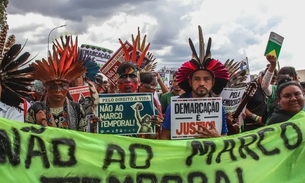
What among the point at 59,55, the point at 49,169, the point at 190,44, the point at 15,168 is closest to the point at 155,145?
the point at 49,169

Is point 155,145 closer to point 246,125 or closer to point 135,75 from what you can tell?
point 135,75

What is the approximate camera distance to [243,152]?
4.02 meters

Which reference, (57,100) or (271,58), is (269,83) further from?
(57,100)

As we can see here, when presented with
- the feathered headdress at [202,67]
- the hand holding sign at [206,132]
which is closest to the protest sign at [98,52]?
the feathered headdress at [202,67]

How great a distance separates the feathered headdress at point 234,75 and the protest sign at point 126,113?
161 cm

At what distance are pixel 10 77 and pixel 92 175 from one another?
143 centimetres

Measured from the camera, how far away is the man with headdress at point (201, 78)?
15.0ft

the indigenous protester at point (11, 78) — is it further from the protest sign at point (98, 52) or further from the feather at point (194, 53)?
the protest sign at point (98, 52)

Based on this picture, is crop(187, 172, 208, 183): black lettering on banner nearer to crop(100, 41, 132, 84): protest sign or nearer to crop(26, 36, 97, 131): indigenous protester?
crop(26, 36, 97, 131): indigenous protester

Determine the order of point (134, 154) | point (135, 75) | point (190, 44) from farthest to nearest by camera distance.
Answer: point (135, 75) → point (190, 44) → point (134, 154)

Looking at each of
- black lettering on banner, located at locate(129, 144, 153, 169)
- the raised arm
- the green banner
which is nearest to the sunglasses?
the green banner

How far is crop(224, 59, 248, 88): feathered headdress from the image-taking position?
6280mm

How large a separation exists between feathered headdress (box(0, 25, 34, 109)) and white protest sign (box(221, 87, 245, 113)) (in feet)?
9.41

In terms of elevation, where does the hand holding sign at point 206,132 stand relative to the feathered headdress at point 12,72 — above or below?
below
